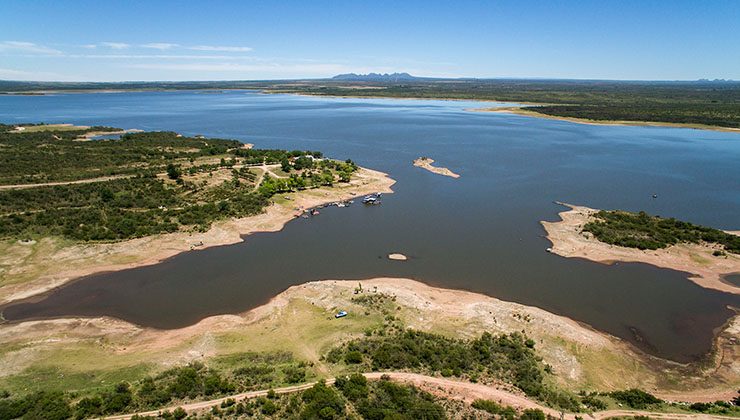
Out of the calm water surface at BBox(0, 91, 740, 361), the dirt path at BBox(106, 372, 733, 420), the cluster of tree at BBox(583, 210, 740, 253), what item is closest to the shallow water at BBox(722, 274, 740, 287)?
the calm water surface at BBox(0, 91, 740, 361)

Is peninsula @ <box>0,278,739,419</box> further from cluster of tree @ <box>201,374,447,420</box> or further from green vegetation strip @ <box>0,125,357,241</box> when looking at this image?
green vegetation strip @ <box>0,125,357,241</box>

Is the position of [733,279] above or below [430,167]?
below

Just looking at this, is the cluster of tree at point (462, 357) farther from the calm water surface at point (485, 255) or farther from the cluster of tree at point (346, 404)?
the calm water surface at point (485, 255)

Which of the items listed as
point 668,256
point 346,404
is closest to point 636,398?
point 346,404

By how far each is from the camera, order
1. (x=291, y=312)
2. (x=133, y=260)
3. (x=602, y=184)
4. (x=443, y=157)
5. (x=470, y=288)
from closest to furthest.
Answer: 1. (x=291, y=312)
2. (x=470, y=288)
3. (x=133, y=260)
4. (x=602, y=184)
5. (x=443, y=157)

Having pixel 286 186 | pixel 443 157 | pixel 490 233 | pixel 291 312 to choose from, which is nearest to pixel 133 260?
pixel 291 312

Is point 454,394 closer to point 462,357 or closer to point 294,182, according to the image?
point 462,357

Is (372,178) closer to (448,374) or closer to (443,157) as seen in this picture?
(443,157)

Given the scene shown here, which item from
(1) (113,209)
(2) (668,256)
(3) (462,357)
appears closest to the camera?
(3) (462,357)
